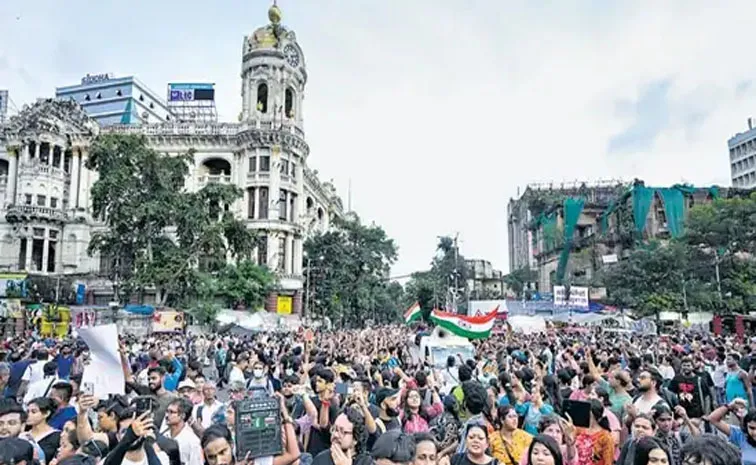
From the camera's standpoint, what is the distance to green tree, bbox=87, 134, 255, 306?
1377 inches

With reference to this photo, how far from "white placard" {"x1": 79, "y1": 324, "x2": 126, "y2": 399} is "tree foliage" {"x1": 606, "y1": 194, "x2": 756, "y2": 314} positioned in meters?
39.0

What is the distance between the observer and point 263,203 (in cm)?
4678

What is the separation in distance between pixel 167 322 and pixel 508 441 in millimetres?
27348

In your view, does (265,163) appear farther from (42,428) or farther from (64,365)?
(42,428)

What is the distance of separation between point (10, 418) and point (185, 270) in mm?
32066

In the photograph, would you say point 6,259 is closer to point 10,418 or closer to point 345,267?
point 345,267

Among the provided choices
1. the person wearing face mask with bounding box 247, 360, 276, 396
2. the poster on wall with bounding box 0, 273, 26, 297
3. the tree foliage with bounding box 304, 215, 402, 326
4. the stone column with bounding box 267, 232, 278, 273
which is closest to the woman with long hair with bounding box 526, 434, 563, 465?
the person wearing face mask with bounding box 247, 360, 276, 396

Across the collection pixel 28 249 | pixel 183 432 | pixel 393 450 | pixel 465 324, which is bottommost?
pixel 183 432

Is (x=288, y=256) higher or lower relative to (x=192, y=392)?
higher

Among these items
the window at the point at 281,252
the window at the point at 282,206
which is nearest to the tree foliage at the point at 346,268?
the window at the point at 281,252

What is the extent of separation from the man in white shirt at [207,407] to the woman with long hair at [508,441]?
3069mm

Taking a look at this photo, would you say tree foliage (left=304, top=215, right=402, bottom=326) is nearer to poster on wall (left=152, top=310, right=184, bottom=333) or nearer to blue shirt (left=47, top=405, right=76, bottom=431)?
poster on wall (left=152, top=310, right=184, bottom=333)

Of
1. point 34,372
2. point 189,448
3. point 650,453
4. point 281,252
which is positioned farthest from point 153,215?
point 650,453

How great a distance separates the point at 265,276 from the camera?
41.0 meters
